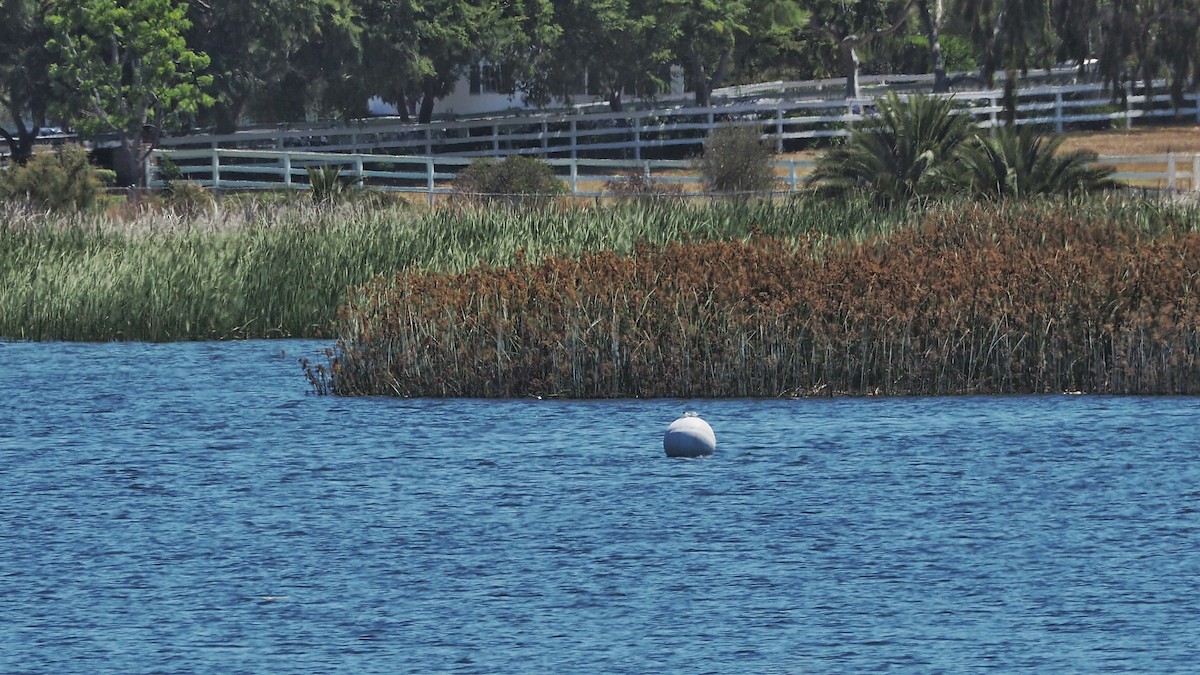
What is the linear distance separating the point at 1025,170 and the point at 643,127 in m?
31.4

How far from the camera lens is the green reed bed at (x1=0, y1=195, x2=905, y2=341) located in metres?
27.5

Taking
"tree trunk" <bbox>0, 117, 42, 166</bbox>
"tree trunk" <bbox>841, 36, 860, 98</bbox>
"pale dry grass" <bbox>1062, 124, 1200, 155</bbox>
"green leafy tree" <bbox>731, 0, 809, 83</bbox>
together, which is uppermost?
"green leafy tree" <bbox>731, 0, 809, 83</bbox>

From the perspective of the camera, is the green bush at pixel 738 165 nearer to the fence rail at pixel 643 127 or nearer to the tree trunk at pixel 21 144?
the fence rail at pixel 643 127

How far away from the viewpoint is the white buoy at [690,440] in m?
18.1

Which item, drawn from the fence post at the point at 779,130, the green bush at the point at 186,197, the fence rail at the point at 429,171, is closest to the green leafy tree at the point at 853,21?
the fence post at the point at 779,130

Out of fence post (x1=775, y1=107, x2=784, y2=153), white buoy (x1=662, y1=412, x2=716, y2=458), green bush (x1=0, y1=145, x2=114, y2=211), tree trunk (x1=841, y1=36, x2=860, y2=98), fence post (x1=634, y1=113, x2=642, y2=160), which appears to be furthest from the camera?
tree trunk (x1=841, y1=36, x2=860, y2=98)

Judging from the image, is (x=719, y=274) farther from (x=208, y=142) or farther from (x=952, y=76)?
(x=952, y=76)

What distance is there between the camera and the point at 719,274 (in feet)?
72.5

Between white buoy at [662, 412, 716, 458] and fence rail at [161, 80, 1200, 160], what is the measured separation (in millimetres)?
41878

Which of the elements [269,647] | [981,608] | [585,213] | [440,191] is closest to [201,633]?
[269,647]

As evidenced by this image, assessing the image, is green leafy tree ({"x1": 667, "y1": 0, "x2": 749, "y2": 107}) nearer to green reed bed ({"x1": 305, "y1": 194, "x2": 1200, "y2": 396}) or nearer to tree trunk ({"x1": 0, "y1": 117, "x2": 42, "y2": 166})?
tree trunk ({"x1": 0, "y1": 117, "x2": 42, "y2": 166})

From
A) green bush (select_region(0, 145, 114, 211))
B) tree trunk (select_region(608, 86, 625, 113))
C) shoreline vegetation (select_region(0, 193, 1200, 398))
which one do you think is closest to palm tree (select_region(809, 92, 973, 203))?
shoreline vegetation (select_region(0, 193, 1200, 398))

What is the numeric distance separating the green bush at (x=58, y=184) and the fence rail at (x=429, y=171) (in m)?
4.24

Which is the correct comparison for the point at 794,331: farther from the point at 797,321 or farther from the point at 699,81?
the point at 699,81
